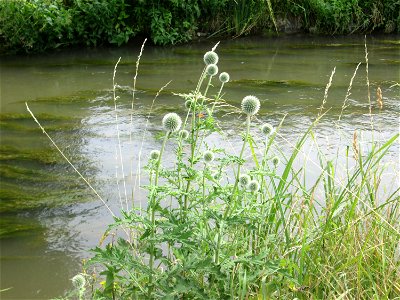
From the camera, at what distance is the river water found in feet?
14.1

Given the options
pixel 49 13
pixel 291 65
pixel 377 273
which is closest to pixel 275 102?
pixel 291 65

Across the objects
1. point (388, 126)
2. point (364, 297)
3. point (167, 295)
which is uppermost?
point (167, 295)

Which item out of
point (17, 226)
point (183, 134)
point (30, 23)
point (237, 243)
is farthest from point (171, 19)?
point (237, 243)

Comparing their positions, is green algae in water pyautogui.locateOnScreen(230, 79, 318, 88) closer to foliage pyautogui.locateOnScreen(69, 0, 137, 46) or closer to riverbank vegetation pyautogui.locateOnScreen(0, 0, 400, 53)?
riverbank vegetation pyautogui.locateOnScreen(0, 0, 400, 53)

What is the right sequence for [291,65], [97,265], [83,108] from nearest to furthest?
1. [97,265]
2. [83,108]
3. [291,65]

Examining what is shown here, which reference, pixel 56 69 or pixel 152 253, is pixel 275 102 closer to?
pixel 56 69

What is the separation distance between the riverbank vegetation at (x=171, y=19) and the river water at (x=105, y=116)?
258mm

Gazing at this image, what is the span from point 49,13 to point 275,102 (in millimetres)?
3541

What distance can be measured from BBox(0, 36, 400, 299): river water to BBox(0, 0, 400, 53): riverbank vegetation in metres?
0.26

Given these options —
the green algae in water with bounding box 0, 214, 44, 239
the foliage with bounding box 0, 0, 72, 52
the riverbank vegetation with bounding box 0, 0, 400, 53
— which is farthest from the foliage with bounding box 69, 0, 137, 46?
the green algae in water with bounding box 0, 214, 44, 239

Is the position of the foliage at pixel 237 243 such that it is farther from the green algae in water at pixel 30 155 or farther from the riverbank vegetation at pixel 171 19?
the riverbank vegetation at pixel 171 19

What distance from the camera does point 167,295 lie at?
243cm

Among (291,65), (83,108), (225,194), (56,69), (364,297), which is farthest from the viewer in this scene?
(291,65)

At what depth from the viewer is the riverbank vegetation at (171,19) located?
9.07m
